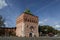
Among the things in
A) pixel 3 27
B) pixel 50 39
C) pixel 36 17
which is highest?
pixel 36 17

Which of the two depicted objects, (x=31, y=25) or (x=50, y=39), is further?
(x=31, y=25)

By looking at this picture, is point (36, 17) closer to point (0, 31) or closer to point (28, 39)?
point (0, 31)

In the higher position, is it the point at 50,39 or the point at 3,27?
the point at 3,27

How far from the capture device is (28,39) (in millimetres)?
14875

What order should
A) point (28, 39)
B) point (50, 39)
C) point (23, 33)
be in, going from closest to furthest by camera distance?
point (28, 39), point (50, 39), point (23, 33)

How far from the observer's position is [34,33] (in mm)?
40906

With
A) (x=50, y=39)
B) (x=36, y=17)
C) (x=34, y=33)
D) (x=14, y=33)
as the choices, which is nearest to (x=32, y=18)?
(x=36, y=17)

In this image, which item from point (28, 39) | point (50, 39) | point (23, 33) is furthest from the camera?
point (23, 33)

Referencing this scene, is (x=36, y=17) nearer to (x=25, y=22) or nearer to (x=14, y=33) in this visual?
(x=25, y=22)

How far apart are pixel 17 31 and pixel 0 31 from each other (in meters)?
5.40

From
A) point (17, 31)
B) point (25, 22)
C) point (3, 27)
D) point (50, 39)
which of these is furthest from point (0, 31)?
point (50, 39)

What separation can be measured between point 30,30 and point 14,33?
661 cm

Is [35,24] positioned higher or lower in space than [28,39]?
higher

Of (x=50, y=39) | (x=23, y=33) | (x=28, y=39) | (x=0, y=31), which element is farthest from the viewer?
(x=0, y=31)
